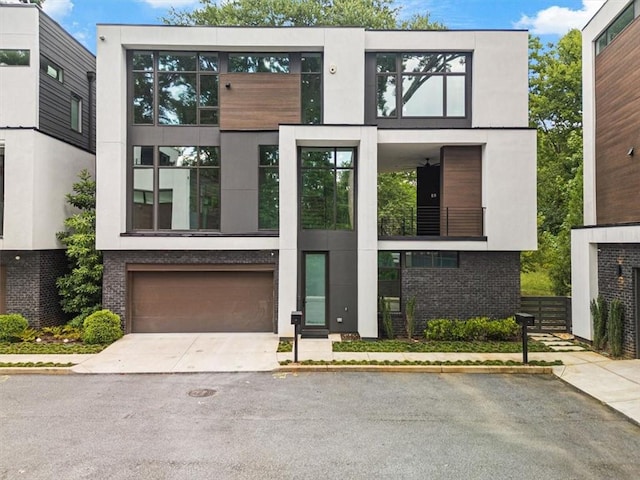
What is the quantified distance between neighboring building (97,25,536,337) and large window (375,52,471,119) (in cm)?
4

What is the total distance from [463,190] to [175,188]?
883cm

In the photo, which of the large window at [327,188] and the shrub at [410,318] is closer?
the shrub at [410,318]

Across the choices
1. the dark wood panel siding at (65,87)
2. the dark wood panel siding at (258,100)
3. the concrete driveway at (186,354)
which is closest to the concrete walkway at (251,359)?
the concrete driveway at (186,354)

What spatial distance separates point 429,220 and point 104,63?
453 inches

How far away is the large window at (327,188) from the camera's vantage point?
12117mm

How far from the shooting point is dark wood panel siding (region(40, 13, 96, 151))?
1245 centimetres

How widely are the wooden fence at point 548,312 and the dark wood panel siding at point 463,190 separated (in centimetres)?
285

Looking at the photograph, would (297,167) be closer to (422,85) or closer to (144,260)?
(422,85)

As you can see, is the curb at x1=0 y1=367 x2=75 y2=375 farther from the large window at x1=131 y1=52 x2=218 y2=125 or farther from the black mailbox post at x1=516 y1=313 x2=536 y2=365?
the black mailbox post at x1=516 y1=313 x2=536 y2=365

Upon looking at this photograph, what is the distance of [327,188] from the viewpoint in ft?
39.9

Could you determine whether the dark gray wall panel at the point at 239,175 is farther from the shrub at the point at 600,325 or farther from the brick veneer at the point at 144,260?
the shrub at the point at 600,325

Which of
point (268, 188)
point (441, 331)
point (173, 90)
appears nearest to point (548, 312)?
point (441, 331)

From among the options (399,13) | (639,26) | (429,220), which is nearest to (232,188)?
(429,220)

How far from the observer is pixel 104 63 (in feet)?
39.2
